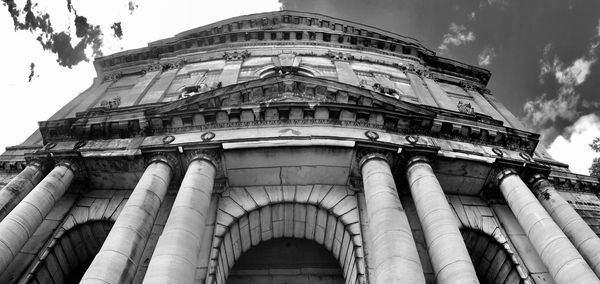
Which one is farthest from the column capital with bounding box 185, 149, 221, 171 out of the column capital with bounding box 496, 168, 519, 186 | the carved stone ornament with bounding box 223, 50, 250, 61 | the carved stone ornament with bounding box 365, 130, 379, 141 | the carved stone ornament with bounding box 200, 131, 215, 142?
the carved stone ornament with bounding box 223, 50, 250, 61

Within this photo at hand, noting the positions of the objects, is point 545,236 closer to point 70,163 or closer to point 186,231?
point 186,231

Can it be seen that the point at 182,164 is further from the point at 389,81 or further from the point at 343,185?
the point at 389,81

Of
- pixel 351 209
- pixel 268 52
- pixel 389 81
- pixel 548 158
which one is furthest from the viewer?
pixel 268 52

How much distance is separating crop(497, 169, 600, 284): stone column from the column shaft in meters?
16.6

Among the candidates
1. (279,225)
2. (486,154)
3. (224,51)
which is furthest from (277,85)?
(224,51)

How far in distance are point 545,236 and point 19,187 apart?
17063 millimetres

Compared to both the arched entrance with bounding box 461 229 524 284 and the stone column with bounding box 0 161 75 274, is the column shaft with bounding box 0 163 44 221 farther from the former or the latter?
the arched entrance with bounding box 461 229 524 284

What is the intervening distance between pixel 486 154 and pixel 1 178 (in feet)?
66.5

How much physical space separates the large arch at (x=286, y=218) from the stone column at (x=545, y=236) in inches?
209

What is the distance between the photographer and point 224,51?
87.7 ft

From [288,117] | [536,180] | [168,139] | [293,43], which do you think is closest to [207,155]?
[168,139]

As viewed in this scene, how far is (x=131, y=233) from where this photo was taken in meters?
11.1

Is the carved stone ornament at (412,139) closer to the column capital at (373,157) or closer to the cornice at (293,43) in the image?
the column capital at (373,157)

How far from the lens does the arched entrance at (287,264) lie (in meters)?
14.4
